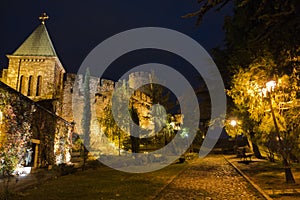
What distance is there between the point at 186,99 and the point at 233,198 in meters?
19.6

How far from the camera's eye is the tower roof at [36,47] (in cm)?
2522

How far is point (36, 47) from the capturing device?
2589cm

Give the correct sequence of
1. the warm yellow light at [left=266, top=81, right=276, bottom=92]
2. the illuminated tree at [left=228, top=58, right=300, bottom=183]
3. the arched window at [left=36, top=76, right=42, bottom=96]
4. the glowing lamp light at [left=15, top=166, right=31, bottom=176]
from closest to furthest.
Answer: the warm yellow light at [left=266, top=81, right=276, bottom=92] → the illuminated tree at [left=228, top=58, right=300, bottom=183] → the glowing lamp light at [left=15, top=166, right=31, bottom=176] → the arched window at [left=36, top=76, right=42, bottom=96]

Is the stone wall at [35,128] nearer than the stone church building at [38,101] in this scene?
Yes

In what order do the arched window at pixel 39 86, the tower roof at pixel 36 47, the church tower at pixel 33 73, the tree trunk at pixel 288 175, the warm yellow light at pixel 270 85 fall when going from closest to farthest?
the tree trunk at pixel 288 175 < the warm yellow light at pixel 270 85 < the church tower at pixel 33 73 < the arched window at pixel 39 86 < the tower roof at pixel 36 47

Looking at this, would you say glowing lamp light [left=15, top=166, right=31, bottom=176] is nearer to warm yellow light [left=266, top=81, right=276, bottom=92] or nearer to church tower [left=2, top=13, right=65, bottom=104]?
warm yellow light [left=266, top=81, right=276, bottom=92]

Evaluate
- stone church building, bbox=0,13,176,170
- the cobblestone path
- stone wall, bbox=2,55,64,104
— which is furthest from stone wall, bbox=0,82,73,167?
stone wall, bbox=2,55,64,104

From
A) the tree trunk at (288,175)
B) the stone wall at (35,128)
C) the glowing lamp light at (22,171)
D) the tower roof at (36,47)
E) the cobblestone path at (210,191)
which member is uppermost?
the tower roof at (36,47)

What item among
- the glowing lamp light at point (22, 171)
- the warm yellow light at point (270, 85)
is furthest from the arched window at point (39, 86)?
the warm yellow light at point (270, 85)

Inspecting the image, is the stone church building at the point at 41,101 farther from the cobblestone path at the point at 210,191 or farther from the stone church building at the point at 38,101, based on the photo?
the cobblestone path at the point at 210,191

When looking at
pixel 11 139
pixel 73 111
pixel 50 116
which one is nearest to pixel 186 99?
pixel 73 111

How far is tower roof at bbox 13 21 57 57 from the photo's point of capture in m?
25.2

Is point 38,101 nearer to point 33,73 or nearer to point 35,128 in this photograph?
point 33,73

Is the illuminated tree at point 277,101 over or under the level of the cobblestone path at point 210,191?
over
